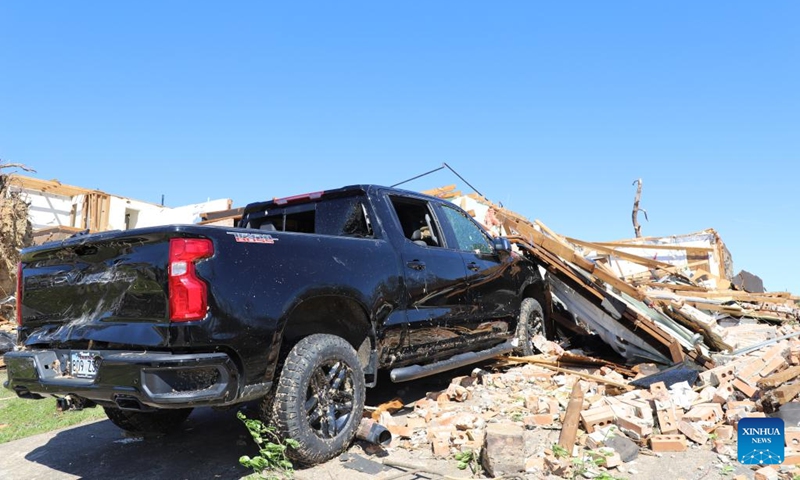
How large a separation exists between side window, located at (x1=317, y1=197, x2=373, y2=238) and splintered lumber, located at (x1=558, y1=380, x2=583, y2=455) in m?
2.14

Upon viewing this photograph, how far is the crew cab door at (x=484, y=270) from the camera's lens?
5.67 meters

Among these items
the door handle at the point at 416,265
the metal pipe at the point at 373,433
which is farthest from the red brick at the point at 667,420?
the door handle at the point at 416,265

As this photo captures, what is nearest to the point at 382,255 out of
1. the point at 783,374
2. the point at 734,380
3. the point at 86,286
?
the point at 86,286

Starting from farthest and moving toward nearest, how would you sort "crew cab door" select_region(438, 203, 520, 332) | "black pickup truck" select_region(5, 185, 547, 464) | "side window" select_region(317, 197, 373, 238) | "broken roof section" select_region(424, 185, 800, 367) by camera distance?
"broken roof section" select_region(424, 185, 800, 367) → "crew cab door" select_region(438, 203, 520, 332) → "side window" select_region(317, 197, 373, 238) → "black pickup truck" select_region(5, 185, 547, 464)

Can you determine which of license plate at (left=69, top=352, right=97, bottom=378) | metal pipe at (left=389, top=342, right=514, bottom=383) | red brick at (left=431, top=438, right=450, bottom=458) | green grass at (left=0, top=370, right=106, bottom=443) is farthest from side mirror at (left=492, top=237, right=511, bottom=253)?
green grass at (left=0, top=370, right=106, bottom=443)

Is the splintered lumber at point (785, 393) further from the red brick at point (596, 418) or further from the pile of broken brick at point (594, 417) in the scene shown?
the red brick at point (596, 418)

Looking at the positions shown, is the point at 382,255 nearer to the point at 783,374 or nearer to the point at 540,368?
the point at 540,368

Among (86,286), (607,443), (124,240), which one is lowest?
(607,443)

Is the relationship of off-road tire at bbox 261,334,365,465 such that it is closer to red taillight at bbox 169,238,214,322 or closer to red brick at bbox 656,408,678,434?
red taillight at bbox 169,238,214,322

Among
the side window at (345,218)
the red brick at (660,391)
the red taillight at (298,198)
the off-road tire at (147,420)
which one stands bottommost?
the off-road tire at (147,420)

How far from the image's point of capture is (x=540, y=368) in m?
6.43

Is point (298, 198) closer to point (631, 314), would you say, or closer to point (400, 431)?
point (400, 431)

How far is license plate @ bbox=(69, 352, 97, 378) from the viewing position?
3184mm

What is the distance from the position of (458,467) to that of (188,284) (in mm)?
2195
